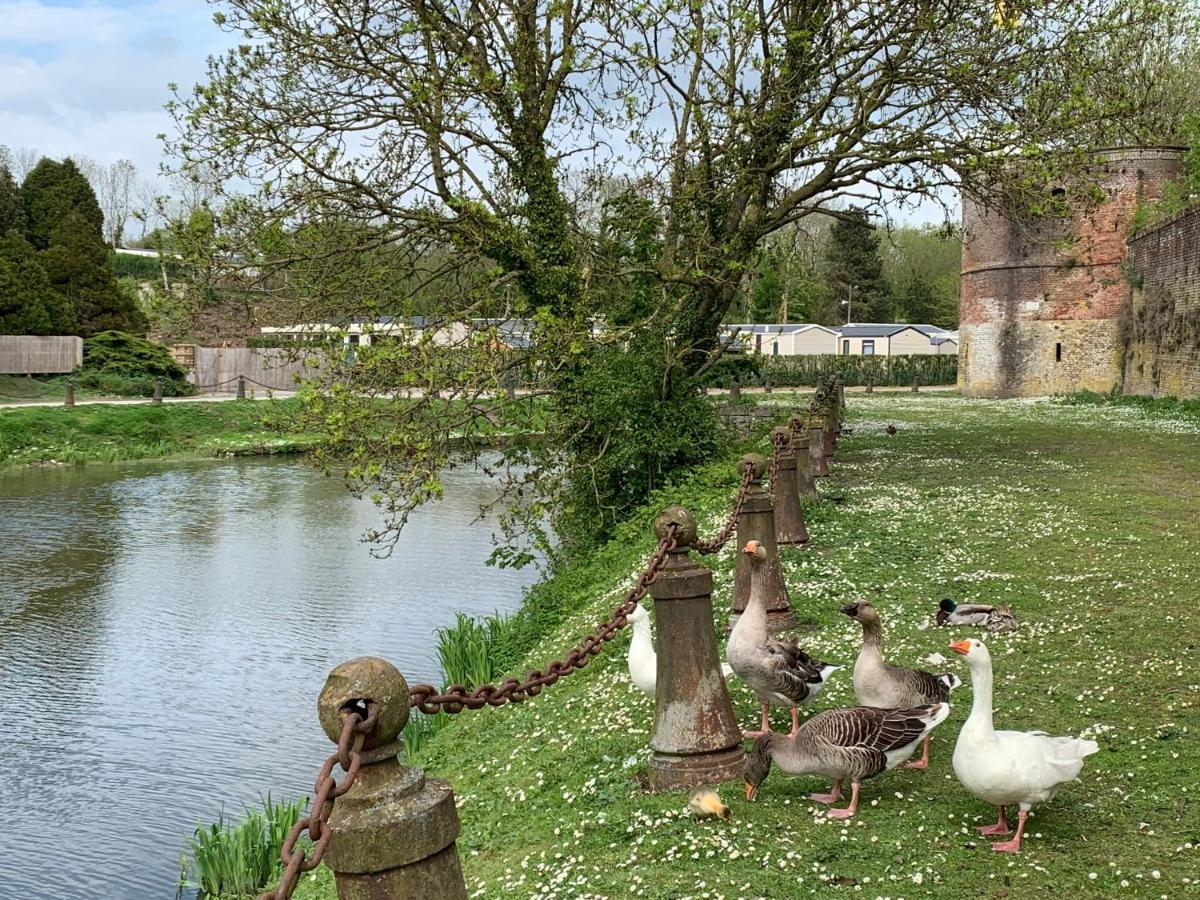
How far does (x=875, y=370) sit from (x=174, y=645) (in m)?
55.1

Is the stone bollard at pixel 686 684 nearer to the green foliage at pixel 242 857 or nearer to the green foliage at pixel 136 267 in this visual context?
the green foliage at pixel 242 857

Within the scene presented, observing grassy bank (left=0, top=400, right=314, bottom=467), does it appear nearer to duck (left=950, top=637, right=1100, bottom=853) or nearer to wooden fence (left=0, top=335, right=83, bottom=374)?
wooden fence (left=0, top=335, right=83, bottom=374)

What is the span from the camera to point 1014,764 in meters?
4.82

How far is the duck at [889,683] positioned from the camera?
580 cm

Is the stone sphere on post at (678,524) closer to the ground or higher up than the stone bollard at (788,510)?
higher up

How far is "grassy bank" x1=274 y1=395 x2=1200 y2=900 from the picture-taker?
15.8 feet

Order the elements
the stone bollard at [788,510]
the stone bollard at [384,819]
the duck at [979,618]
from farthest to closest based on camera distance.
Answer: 1. the stone bollard at [788,510]
2. the duck at [979,618]
3. the stone bollard at [384,819]

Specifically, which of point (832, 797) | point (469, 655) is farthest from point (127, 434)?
point (832, 797)

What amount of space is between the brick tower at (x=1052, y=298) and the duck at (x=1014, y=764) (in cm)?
4027

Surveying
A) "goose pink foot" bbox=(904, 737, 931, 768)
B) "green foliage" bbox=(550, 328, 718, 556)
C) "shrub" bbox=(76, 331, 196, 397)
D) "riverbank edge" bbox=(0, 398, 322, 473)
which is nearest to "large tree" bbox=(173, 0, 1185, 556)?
"green foliage" bbox=(550, 328, 718, 556)

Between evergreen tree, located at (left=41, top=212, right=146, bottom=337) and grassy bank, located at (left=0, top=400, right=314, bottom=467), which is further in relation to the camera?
evergreen tree, located at (left=41, top=212, right=146, bottom=337)

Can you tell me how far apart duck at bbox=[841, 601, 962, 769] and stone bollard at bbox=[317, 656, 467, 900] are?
339cm

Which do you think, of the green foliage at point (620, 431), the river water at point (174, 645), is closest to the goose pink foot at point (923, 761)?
the river water at point (174, 645)

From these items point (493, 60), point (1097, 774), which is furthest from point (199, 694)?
point (1097, 774)
